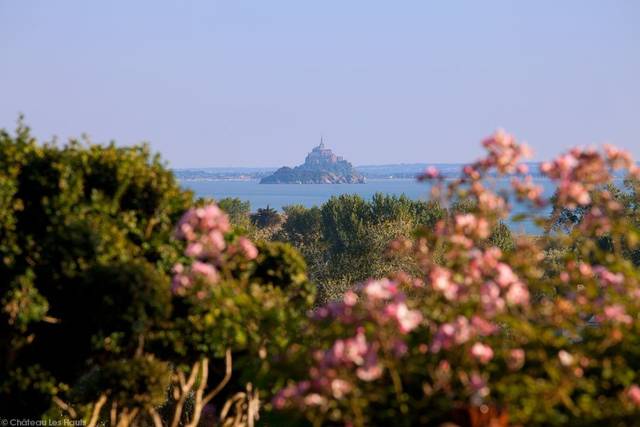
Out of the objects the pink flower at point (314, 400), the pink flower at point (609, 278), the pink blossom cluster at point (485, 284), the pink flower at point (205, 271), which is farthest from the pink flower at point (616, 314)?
the pink flower at point (205, 271)

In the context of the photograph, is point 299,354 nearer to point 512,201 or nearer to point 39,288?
point 512,201

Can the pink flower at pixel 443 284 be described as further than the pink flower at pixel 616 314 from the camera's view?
No

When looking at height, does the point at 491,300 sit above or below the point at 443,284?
below

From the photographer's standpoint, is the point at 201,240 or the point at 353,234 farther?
the point at 353,234

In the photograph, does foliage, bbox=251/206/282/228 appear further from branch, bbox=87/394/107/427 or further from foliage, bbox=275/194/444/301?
branch, bbox=87/394/107/427

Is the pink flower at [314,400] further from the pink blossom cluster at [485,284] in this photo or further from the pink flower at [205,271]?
the pink flower at [205,271]

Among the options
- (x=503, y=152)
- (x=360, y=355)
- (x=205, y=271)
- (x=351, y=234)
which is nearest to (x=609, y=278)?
(x=503, y=152)

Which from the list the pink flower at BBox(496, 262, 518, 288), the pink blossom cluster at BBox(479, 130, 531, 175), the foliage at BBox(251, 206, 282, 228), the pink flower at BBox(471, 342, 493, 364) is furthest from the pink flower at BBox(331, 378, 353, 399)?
the foliage at BBox(251, 206, 282, 228)

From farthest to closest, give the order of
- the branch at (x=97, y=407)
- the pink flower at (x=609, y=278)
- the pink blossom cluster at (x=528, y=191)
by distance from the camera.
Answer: the branch at (x=97, y=407) → the pink blossom cluster at (x=528, y=191) → the pink flower at (x=609, y=278)

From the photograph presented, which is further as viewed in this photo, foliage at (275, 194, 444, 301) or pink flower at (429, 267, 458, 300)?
foliage at (275, 194, 444, 301)

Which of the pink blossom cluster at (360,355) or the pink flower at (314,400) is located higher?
the pink blossom cluster at (360,355)

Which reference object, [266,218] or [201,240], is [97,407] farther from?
[266,218]

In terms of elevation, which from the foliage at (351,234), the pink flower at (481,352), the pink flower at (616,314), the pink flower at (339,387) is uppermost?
the pink flower at (616,314)

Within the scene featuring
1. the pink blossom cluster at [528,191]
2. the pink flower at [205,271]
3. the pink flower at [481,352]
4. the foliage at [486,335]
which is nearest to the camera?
the pink flower at [481,352]
